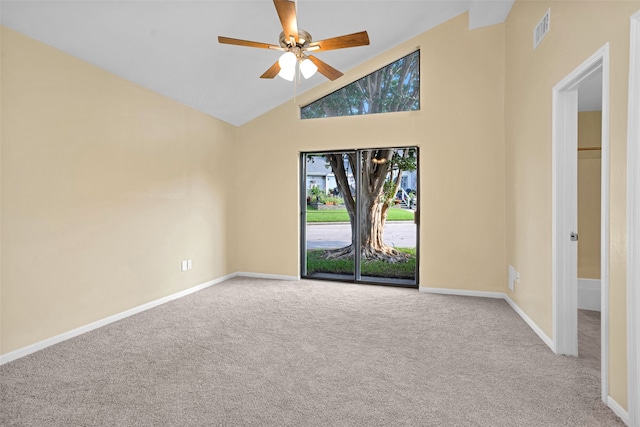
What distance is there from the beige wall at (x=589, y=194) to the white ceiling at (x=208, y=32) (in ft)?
5.46

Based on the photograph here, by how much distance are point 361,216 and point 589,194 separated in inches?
110

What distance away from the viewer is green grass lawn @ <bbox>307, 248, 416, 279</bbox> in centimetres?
516

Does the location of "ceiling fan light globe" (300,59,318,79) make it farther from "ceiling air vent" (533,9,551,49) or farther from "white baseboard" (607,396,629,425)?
"white baseboard" (607,396,629,425)

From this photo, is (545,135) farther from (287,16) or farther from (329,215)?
(329,215)

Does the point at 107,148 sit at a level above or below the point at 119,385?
above

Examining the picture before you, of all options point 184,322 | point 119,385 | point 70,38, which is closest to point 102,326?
point 184,322

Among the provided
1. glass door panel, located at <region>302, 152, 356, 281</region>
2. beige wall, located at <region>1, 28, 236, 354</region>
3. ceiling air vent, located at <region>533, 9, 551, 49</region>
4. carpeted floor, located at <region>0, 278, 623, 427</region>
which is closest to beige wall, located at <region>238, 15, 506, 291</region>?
glass door panel, located at <region>302, 152, 356, 281</region>

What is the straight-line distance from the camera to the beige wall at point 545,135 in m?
1.96

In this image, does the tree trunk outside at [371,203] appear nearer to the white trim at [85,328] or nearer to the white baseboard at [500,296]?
the white baseboard at [500,296]

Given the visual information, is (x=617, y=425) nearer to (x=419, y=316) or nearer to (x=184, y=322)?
(x=419, y=316)

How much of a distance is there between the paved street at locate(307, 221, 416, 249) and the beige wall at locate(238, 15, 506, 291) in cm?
31

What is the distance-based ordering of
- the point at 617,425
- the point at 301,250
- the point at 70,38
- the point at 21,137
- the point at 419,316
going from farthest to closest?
the point at 301,250 < the point at 419,316 < the point at 70,38 < the point at 21,137 < the point at 617,425

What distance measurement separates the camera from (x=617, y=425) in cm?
191

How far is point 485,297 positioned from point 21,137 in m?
5.05
